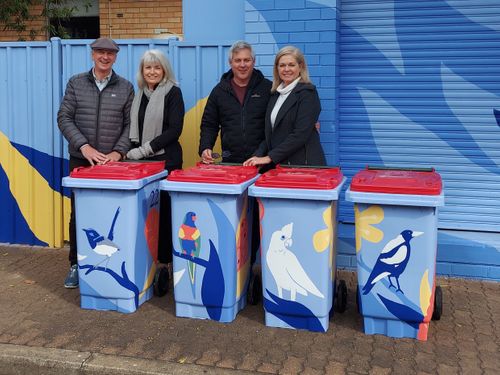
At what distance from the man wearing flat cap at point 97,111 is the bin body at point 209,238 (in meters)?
1.05

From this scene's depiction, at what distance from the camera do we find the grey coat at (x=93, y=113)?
17.3 ft

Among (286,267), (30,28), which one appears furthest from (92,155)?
(30,28)

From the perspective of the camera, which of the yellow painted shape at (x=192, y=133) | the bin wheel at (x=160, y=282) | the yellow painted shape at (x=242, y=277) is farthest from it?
the yellow painted shape at (x=192, y=133)

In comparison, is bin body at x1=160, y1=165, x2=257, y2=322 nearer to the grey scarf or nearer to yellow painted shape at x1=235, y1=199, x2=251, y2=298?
yellow painted shape at x1=235, y1=199, x2=251, y2=298

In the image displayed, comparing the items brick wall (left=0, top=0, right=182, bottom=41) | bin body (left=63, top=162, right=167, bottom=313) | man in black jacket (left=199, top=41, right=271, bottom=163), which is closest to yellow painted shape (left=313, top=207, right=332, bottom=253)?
man in black jacket (left=199, top=41, right=271, bottom=163)

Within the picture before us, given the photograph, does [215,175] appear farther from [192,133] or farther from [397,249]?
[192,133]

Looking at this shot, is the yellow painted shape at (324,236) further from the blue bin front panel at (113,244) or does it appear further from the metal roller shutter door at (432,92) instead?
the metal roller shutter door at (432,92)

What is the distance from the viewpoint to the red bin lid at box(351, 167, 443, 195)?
408 cm

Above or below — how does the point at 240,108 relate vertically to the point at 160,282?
above

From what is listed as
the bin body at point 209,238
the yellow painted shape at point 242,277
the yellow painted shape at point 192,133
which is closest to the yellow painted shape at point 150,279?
the bin body at point 209,238

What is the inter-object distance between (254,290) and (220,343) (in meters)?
0.78

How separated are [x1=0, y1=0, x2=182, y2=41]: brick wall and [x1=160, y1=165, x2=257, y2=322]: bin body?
5.91 metres

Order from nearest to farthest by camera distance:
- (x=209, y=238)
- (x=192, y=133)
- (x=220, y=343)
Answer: (x=220, y=343), (x=209, y=238), (x=192, y=133)

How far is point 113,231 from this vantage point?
4.66m
